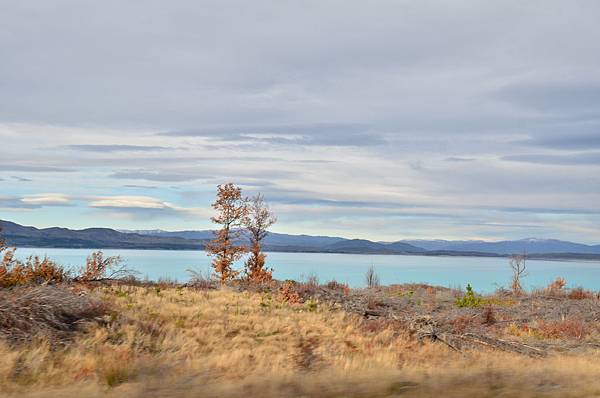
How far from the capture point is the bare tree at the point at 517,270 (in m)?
35.9

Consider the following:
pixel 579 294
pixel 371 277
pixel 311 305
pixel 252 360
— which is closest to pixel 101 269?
pixel 311 305

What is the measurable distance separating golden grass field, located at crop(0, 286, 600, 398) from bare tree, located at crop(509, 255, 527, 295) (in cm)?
1933

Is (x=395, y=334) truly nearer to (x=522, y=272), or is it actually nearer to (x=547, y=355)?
(x=547, y=355)

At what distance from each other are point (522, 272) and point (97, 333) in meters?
31.3

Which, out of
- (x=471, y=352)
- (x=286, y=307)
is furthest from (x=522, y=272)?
(x=471, y=352)

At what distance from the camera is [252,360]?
37.5 feet

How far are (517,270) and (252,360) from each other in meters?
30.1

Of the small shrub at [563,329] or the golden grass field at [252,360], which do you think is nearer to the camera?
the golden grass field at [252,360]

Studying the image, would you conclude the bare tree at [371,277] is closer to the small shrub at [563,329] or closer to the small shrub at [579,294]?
the small shrub at [579,294]

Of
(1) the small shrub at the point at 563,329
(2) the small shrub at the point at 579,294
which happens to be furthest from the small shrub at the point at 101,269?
(2) the small shrub at the point at 579,294

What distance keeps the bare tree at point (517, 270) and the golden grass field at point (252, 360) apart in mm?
19327

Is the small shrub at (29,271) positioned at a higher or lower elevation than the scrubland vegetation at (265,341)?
higher

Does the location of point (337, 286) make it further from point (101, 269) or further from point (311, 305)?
point (101, 269)

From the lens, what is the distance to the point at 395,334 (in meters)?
16.0
